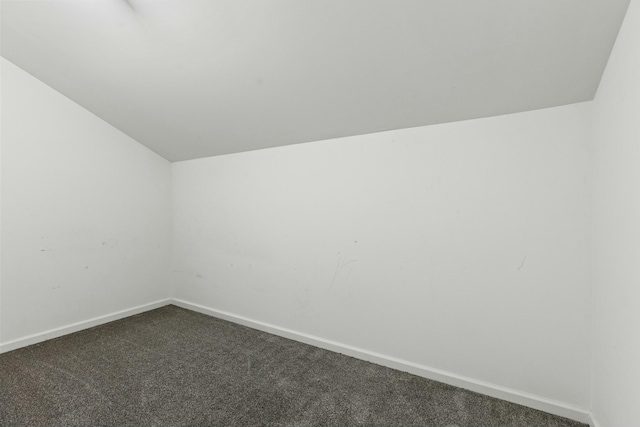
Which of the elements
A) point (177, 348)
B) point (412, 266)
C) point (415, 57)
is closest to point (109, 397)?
point (177, 348)

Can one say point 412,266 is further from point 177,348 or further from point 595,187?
point 177,348

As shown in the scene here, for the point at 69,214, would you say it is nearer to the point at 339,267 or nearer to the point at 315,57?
the point at 339,267

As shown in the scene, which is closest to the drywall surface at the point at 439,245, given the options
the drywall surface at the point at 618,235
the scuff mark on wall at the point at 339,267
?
the scuff mark on wall at the point at 339,267

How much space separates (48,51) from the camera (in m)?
1.91

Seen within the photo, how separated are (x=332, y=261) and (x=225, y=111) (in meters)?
1.38

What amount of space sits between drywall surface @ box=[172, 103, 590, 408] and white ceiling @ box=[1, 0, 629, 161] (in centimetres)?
19

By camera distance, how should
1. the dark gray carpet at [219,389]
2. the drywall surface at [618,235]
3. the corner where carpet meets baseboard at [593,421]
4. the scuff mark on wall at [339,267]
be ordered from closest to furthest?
1. the drywall surface at [618,235]
2. the corner where carpet meets baseboard at [593,421]
3. the dark gray carpet at [219,389]
4. the scuff mark on wall at [339,267]

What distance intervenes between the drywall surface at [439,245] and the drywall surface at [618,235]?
0.41 ft

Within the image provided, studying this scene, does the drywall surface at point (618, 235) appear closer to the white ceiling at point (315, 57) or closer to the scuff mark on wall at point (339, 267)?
the white ceiling at point (315, 57)

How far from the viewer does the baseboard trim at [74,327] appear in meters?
2.14

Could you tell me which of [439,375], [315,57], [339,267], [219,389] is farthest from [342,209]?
[219,389]

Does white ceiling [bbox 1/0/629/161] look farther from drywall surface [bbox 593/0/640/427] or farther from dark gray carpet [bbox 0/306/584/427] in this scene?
dark gray carpet [bbox 0/306/584/427]

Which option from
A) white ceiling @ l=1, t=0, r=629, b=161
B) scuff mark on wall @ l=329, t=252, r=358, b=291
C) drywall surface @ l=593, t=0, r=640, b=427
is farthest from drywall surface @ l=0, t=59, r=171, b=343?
drywall surface @ l=593, t=0, r=640, b=427

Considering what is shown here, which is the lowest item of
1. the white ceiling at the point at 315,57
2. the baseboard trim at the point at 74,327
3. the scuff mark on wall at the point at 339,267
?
the baseboard trim at the point at 74,327
